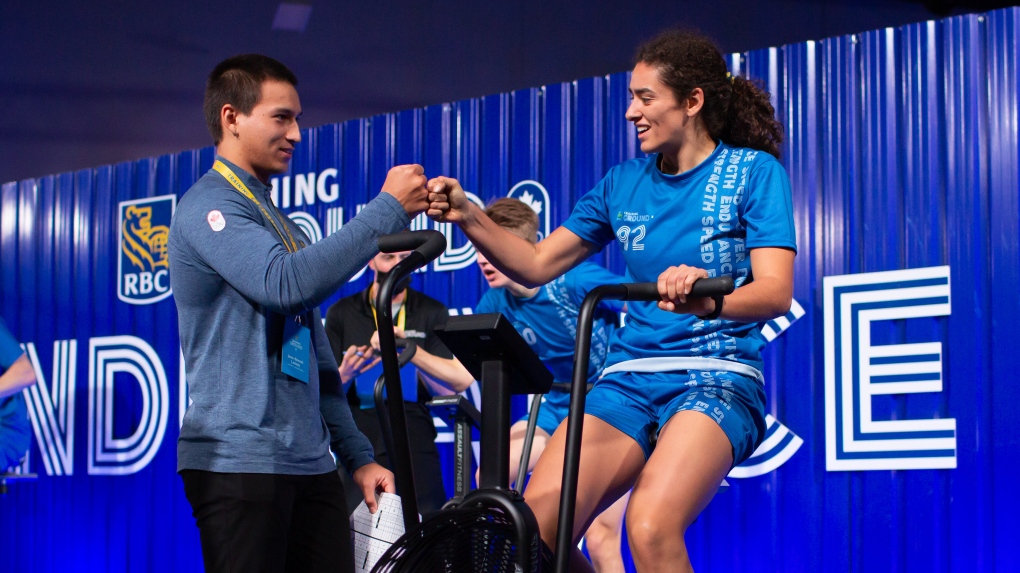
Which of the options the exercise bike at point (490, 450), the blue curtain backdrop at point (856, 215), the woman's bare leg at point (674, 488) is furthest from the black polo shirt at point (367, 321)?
the exercise bike at point (490, 450)

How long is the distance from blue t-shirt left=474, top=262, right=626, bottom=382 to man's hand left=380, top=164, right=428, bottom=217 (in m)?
1.84

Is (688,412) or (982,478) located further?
(982,478)

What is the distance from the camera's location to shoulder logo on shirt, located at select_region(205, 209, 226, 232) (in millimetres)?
1999

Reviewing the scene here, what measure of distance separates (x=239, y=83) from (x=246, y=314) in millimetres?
557

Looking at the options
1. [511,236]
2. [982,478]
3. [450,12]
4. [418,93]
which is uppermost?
[450,12]

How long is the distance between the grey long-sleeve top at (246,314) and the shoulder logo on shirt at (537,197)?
3.21m

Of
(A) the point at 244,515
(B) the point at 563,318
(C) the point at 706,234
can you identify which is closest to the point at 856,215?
(B) the point at 563,318

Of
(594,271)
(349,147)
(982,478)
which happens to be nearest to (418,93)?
(349,147)

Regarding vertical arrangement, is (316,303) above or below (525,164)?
below

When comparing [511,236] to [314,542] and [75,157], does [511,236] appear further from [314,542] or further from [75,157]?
→ [75,157]

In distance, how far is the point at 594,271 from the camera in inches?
158

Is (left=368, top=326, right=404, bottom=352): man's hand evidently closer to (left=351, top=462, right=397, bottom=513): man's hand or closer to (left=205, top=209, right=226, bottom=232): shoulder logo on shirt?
(left=351, top=462, right=397, bottom=513): man's hand

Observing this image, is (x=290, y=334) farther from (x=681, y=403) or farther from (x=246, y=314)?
(x=681, y=403)

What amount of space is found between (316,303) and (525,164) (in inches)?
138
